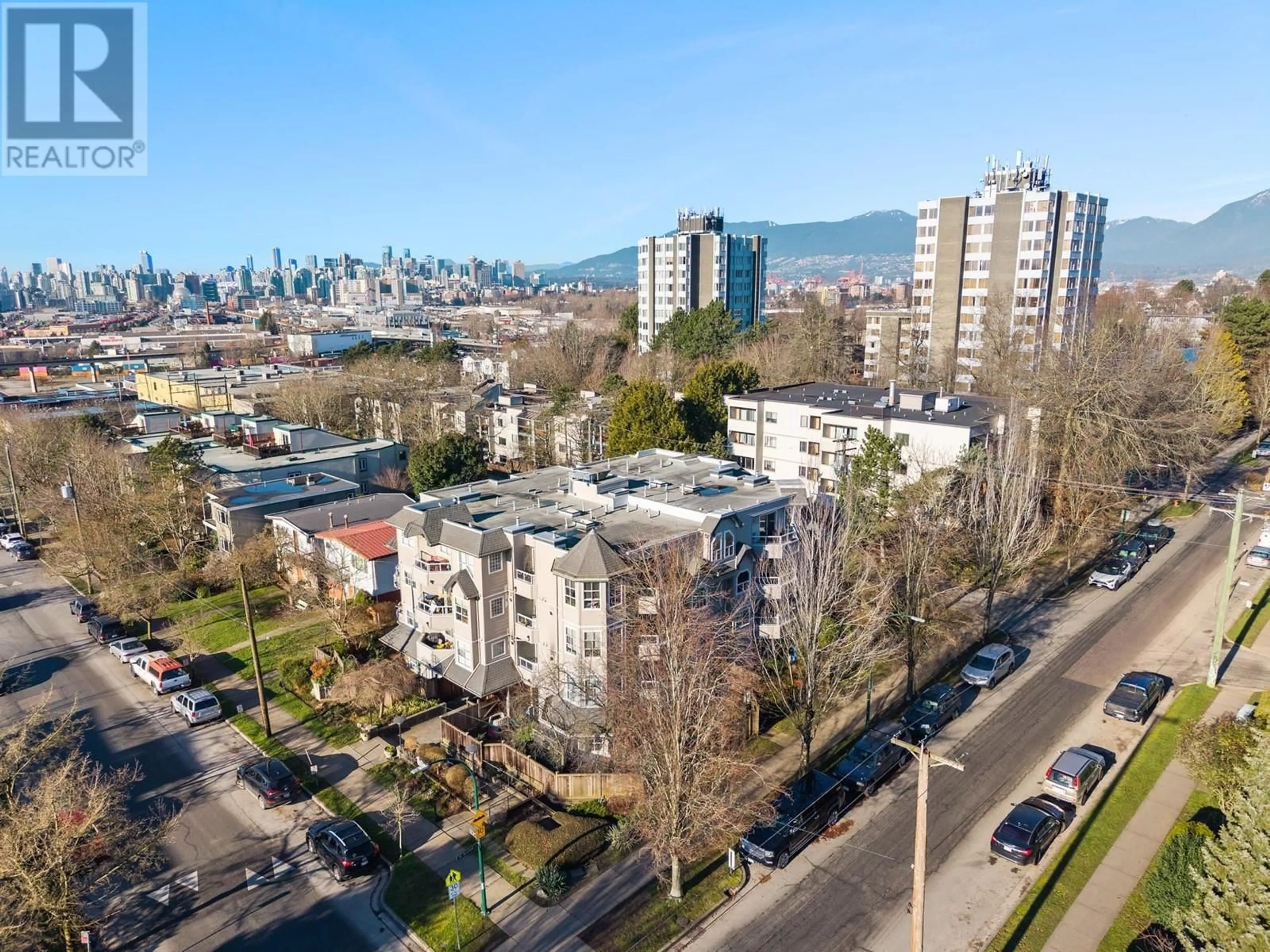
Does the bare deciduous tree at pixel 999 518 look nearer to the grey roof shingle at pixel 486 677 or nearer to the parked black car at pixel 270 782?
the grey roof shingle at pixel 486 677

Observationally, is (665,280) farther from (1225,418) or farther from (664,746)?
(664,746)

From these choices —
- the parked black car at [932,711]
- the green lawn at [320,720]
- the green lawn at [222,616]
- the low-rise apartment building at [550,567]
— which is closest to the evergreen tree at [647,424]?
the low-rise apartment building at [550,567]

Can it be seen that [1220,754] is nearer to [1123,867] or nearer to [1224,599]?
[1123,867]

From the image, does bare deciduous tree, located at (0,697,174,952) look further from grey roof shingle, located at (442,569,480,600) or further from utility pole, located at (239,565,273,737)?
grey roof shingle, located at (442,569,480,600)

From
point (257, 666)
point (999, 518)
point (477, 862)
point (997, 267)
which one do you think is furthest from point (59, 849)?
point (997, 267)

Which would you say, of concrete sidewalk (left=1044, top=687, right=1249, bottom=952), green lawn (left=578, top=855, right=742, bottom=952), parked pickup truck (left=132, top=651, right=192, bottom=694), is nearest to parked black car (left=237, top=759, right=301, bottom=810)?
parked pickup truck (left=132, top=651, right=192, bottom=694)

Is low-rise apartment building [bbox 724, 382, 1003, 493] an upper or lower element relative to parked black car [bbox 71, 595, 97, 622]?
upper

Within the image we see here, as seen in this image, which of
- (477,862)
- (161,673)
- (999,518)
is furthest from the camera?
(999,518)
